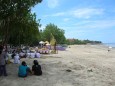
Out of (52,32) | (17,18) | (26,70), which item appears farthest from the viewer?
(52,32)

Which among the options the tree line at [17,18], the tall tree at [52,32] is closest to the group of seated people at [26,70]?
the tree line at [17,18]

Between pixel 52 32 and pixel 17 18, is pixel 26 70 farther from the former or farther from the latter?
pixel 52 32

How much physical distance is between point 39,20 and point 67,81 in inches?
573

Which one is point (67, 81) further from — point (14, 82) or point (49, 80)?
point (14, 82)

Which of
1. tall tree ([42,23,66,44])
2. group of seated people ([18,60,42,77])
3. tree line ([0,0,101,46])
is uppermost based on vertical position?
tall tree ([42,23,66,44])

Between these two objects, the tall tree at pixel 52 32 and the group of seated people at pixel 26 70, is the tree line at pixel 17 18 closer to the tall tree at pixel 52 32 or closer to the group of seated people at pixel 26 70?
the group of seated people at pixel 26 70

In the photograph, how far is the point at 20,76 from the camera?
14094 millimetres

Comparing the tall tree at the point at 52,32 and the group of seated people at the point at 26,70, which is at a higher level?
the tall tree at the point at 52,32

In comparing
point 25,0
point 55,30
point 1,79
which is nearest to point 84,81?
point 1,79

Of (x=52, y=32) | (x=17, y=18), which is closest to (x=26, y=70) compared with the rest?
(x=17, y=18)

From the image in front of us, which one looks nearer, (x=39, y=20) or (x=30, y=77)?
(x=30, y=77)

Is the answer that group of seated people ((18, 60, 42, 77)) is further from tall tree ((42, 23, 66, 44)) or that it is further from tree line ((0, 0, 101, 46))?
tall tree ((42, 23, 66, 44))

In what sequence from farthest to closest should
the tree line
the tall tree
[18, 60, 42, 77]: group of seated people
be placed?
the tall tree → the tree line → [18, 60, 42, 77]: group of seated people

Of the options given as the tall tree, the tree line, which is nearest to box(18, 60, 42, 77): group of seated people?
the tree line
